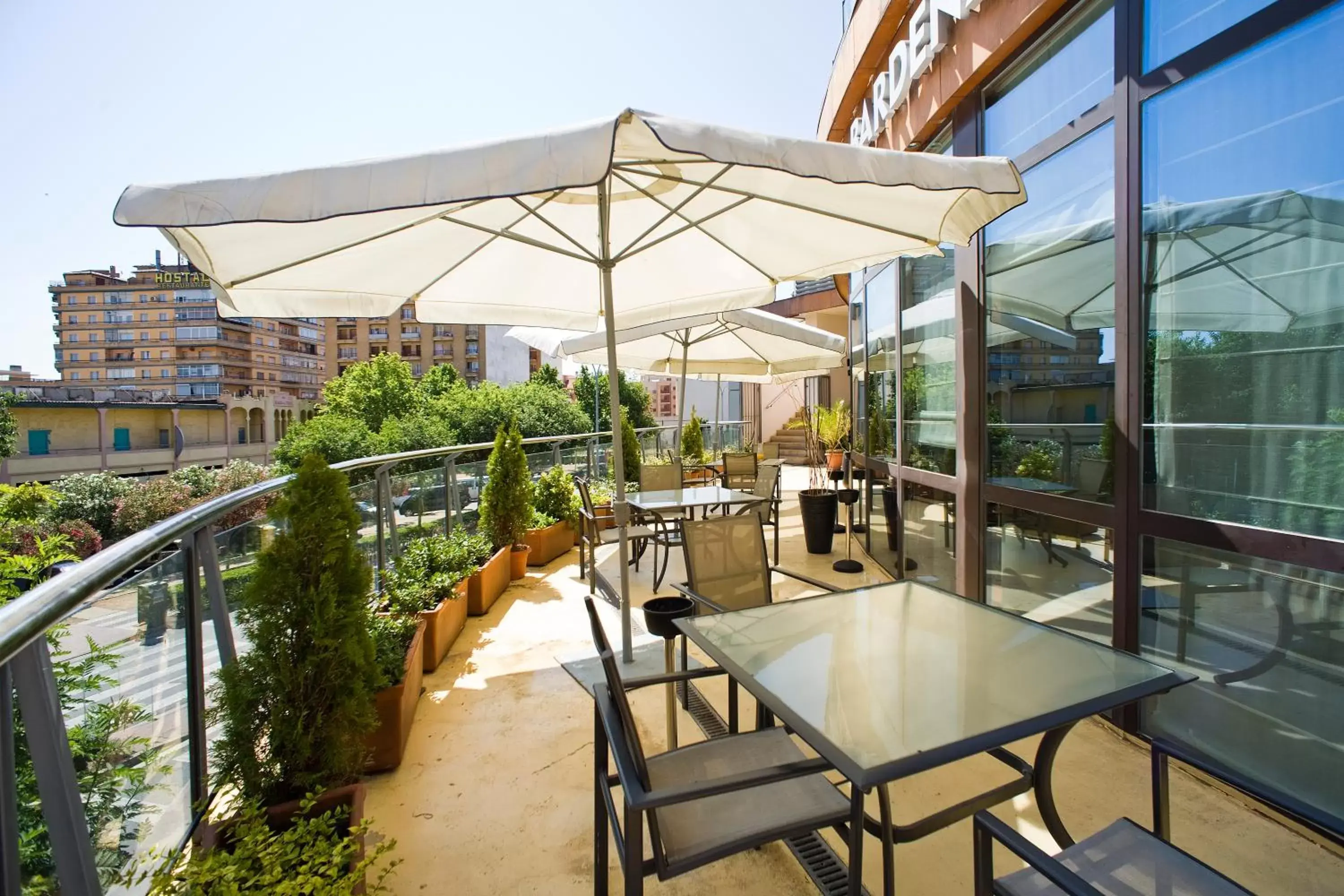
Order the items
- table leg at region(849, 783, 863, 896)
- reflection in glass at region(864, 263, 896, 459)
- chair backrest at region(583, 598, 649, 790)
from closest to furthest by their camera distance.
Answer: chair backrest at region(583, 598, 649, 790), table leg at region(849, 783, 863, 896), reflection in glass at region(864, 263, 896, 459)

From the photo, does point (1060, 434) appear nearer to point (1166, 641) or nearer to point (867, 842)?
point (1166, 641)

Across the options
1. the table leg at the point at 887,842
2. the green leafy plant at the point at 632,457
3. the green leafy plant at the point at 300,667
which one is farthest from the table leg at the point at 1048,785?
the green leafy plant at the point at 632,457

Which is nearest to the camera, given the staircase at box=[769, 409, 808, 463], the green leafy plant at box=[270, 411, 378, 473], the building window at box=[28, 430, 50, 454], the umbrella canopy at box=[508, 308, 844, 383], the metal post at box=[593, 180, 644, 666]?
the metal post at box=[593, 180, 644, 666]

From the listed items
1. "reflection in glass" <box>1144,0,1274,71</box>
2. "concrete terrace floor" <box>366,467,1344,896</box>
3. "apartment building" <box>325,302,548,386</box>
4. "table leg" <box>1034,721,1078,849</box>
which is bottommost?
"concrete terrace floor" <box>366,467,1344,896</box>

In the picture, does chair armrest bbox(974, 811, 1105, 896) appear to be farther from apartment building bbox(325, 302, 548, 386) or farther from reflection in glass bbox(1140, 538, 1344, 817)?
apartment building bbox(325, 302, 548, 386)

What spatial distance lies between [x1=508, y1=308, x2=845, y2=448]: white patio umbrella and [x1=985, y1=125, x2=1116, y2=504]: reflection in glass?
203cm

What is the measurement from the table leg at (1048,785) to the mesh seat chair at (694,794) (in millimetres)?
583

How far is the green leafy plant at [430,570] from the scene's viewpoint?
3451mm

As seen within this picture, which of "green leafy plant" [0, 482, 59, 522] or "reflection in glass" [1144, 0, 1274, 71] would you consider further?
"green leafy plant" [0, 482, 59, 522]

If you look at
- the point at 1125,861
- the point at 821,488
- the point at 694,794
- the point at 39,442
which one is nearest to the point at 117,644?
the point at 694,794

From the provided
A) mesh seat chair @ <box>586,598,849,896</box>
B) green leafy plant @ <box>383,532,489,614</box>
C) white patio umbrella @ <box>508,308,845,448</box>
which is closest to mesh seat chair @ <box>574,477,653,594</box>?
green leafy plant @ <box>383,532,489,614</box>

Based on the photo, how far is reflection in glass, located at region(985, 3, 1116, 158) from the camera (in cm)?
273

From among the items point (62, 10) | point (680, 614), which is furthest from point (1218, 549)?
point (62, 10)

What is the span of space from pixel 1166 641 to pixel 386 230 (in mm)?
3404
